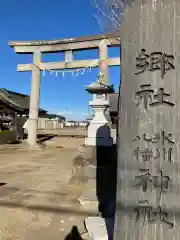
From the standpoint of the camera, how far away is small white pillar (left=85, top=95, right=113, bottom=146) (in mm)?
5438

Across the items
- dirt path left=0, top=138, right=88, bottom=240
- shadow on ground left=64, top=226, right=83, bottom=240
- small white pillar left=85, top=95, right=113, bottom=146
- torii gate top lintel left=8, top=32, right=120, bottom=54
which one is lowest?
shadow on ground left=64, top=226, right=83, bottom=240

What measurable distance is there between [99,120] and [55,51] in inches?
364

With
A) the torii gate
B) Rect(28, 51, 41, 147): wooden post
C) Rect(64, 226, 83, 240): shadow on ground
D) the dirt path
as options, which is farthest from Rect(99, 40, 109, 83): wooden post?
Rect(64, 226, 83, 240): shadow on ground

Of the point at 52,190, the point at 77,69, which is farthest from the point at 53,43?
the point at 52,190

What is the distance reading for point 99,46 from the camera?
13102 millimetres

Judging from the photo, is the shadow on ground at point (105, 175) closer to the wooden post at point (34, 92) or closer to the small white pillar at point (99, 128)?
the small white pillar at point (99, 128)

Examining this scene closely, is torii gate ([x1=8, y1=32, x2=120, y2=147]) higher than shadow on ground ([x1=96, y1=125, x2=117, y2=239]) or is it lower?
higher

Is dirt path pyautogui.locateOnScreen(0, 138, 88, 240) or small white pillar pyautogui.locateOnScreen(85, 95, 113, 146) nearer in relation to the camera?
dirt path pyautogui.locateOnScreen(0, 138, 88, 240)

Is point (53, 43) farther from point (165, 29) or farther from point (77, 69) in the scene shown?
point (165, 29)

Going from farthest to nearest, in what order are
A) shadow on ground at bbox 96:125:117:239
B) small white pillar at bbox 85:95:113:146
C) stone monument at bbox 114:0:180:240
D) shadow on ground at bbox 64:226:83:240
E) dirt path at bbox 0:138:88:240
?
1. small white pillar at bbox 85:95:113:146
2. shadow on ground at bbox 96:125:117:239
3. dirt path at bbox 0:138:88:240
4. shadow on ground at bbox 64:226:83:240
5. stone monument at bbox 114:0:180:240

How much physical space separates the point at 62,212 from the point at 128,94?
113 inches

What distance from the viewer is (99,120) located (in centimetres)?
580

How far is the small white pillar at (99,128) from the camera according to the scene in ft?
17.8

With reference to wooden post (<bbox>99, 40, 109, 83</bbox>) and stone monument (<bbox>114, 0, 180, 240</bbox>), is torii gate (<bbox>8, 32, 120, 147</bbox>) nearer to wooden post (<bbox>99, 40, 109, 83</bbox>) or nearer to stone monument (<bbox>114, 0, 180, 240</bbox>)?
wooden post (<bbox>99, 40, 109, 83</bbox>)
